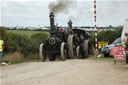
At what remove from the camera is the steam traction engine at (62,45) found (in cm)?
1398

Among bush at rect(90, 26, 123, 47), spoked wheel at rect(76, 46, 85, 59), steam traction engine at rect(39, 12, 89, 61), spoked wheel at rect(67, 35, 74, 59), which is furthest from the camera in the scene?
bush at rect(90, 26, 123, 47)

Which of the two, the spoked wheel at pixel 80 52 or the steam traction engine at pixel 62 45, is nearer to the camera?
the steam traction engine at pixel 62 45

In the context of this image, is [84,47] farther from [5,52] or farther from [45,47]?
[5,52]

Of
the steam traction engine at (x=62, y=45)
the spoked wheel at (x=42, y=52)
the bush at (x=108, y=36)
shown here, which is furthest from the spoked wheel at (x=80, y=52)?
the bush at (x=108, y=36)

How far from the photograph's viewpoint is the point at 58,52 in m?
14.1

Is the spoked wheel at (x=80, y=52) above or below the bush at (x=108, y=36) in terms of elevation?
below

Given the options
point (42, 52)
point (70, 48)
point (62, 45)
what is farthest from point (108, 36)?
point (42, 52)

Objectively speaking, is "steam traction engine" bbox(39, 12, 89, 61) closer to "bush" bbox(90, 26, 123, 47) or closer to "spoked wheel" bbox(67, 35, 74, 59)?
"spoked wheel" bbox(67, 35, 74, 59)

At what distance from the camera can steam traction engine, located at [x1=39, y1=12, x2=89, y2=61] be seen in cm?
1398

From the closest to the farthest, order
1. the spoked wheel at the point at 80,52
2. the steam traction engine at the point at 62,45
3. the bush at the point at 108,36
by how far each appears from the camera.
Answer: the steam traction engine at the point at 62,45
the spoked wheel at the point at 80,52
the bush at the point at 108,36

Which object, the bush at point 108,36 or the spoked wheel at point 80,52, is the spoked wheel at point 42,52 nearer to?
the spoked wheel at point 80,52

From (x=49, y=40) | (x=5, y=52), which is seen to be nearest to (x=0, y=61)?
(x=5, y=52)

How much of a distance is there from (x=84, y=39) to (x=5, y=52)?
5556mm

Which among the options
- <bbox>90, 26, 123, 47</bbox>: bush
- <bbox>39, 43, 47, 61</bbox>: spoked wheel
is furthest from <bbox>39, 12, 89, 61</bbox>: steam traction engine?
<bbox>90, 26, 123, 47</bbox>: bush
